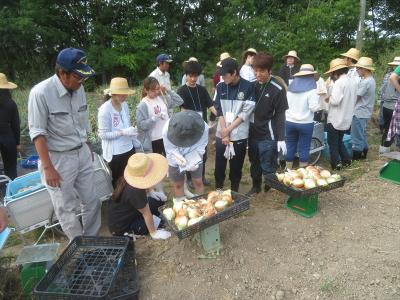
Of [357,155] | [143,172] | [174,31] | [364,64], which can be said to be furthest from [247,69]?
[174,31]

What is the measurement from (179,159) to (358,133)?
3774 millimetres

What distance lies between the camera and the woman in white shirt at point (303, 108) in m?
4.73

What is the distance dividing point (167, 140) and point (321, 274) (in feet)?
6.49

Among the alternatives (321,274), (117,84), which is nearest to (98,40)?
(117,84)

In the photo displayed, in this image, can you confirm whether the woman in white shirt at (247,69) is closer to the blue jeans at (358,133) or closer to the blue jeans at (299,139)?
the blue jeans at (299,139)

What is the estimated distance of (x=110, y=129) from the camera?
4043 millimetres

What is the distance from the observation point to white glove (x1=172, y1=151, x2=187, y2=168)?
3.51 metres

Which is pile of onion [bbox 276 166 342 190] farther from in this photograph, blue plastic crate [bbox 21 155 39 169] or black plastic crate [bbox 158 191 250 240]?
blue plastic crate [bbox 21 155 39 169]

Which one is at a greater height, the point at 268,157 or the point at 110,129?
the point at 110,129

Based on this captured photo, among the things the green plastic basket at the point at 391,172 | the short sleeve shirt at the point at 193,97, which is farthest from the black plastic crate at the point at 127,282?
the green plastic basket at the point at 391,172

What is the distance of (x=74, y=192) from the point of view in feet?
11.0

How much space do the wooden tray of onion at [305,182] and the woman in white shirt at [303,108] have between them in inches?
46.7

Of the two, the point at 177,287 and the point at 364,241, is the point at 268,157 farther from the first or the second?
the point at 177,287

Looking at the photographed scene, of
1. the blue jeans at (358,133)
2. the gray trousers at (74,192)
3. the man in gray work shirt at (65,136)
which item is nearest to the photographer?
the man in gray work shirt at (65,136)
